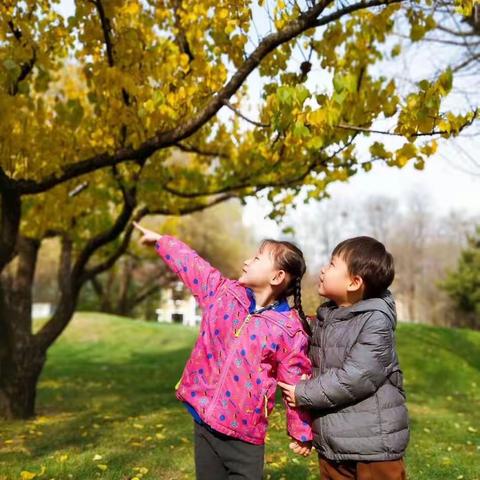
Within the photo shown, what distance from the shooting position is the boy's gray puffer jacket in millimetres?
2461

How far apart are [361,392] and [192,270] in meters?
1.03

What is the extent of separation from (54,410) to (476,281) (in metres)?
23.5

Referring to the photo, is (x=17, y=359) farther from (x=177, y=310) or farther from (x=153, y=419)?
(x=177, y=310)

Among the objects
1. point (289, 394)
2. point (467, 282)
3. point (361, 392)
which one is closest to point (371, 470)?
point (361, 392)

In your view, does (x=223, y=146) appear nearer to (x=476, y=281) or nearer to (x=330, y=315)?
(x=330, y=315)

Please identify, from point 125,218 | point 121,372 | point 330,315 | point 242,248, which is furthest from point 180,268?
point 242,248

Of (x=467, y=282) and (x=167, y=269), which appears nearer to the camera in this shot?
(x=467, y=282)

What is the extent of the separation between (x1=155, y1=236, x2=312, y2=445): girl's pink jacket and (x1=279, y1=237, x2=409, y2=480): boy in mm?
86

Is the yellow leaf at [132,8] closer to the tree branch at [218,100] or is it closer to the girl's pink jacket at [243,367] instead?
the tree branch at [218,100]

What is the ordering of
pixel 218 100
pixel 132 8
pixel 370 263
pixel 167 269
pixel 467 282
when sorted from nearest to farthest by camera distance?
A: pixel 370 263 < pixel 218 100 < pixel 132 8 < pixel 467 282 < pixel 167 269

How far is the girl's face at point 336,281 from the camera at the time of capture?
2.65m

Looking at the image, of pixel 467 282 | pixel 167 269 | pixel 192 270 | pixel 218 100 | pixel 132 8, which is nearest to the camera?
pixel 192 270

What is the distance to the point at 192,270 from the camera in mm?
2992

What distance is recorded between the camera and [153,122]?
17.7 ft
